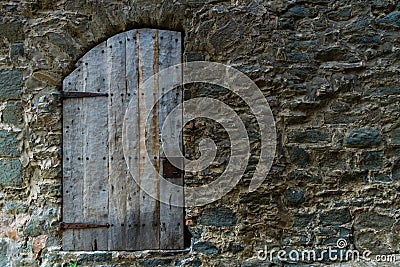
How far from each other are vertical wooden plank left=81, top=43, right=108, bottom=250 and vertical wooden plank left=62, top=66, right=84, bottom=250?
37 mm

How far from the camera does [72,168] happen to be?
136 inches

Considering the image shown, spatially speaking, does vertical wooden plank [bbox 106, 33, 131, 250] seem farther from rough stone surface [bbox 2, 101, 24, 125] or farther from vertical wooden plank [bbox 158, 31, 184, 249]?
rough stone surface [bbox 2, 101, 24, 125]

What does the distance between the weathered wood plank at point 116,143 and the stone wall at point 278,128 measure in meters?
0.12

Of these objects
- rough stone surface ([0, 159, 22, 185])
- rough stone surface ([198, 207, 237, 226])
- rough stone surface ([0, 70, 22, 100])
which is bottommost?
rough stone surface ([198, 207, 237, 226])

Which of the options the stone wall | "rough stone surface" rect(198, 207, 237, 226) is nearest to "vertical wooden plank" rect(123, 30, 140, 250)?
the stone wall

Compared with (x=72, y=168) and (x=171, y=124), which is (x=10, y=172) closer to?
(x=72, y=168)

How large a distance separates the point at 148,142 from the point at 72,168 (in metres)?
0.60

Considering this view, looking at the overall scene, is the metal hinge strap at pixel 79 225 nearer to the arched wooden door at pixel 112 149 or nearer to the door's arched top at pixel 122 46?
the arched wooden door at pixel 112 149

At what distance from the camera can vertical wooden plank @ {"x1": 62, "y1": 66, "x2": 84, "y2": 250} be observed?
345cm

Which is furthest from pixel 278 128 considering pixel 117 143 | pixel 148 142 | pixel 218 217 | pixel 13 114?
pixel 13 114

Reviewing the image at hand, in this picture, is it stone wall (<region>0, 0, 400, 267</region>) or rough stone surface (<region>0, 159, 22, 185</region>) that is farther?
rough stone surface (<region>0, 159, 22, 185</region>)

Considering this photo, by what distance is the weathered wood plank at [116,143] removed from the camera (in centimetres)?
344

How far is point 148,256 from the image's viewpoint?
337cm

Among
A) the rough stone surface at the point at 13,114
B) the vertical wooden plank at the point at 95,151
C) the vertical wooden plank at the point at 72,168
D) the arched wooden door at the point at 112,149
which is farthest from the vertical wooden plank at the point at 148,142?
the rough stone surface at the point at 13,114
